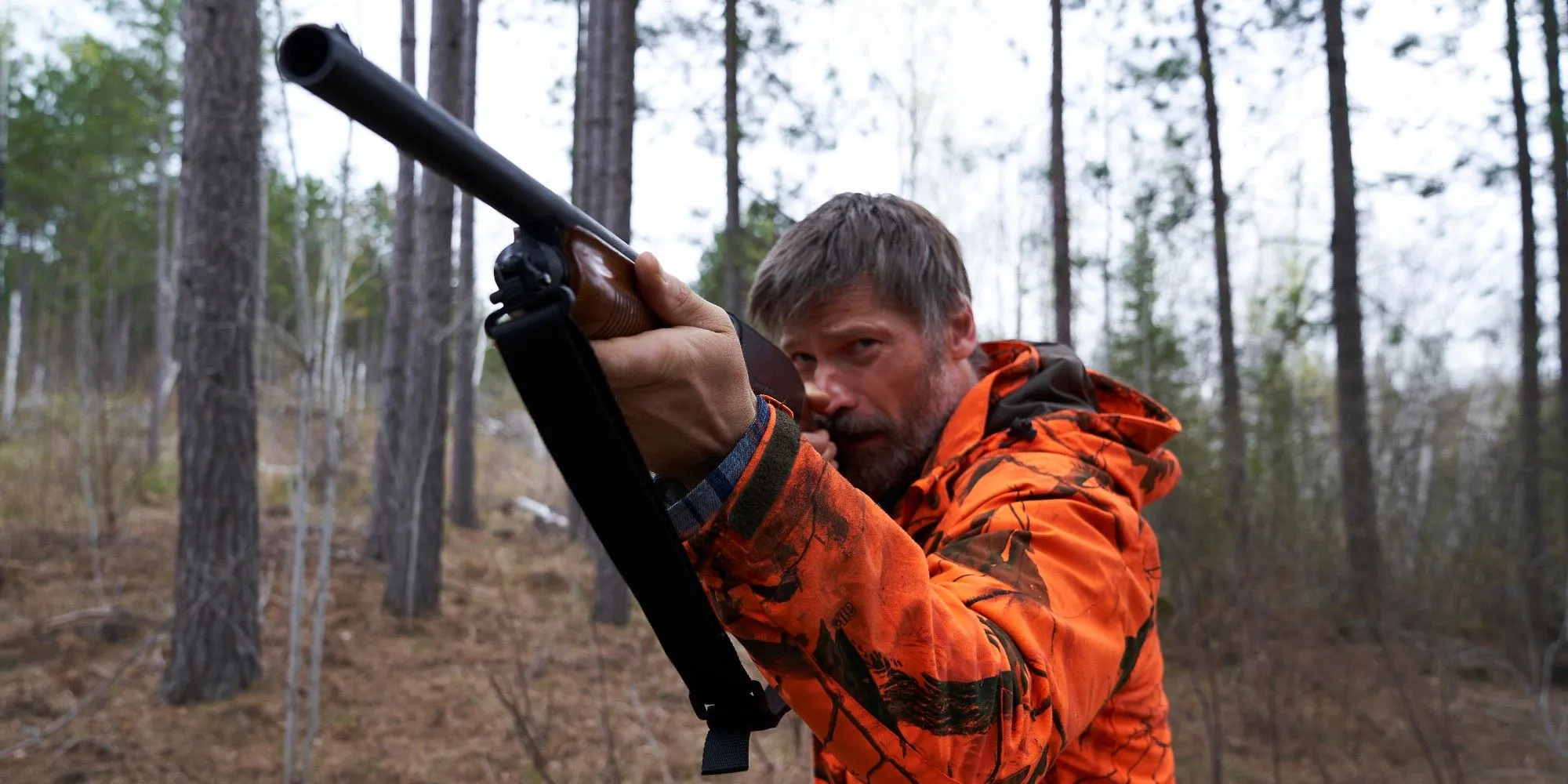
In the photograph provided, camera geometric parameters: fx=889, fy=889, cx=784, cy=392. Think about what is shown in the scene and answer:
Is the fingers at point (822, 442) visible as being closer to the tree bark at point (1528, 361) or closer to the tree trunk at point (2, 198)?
the tree bark at point (1528, 361)

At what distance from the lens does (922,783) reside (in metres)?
1.06

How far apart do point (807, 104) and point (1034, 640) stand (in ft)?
34.8

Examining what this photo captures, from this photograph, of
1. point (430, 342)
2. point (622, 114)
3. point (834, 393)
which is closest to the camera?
point (834, 393)

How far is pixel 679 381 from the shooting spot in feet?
3.20

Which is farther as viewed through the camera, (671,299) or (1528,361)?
(1528,361)

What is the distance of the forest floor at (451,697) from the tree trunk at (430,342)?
42 cm

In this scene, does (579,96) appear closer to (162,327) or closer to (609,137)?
(609,137)

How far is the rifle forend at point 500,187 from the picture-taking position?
2.80 feet

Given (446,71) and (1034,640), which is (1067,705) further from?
(446,71)

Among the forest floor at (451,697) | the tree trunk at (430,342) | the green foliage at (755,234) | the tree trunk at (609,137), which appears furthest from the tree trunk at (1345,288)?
the tree trunk at (430,342)

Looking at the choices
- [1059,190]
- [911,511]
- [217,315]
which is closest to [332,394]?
[217,315]

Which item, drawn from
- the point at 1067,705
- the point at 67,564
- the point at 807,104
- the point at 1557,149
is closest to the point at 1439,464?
the point at 1557,149

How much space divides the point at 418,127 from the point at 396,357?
35.3 ft

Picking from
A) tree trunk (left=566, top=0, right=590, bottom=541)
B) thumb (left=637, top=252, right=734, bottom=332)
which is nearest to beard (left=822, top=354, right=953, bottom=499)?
thumb (left=637, top=252, right=734, bottom=332)
